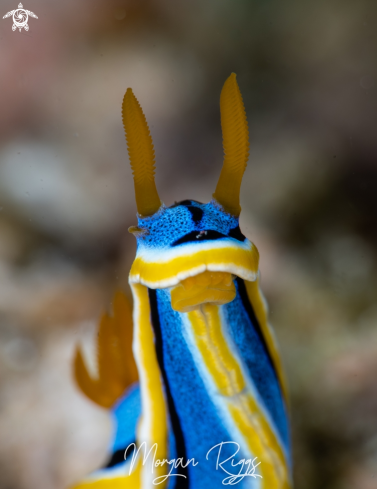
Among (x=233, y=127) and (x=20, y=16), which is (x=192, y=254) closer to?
(x=233, y=127)

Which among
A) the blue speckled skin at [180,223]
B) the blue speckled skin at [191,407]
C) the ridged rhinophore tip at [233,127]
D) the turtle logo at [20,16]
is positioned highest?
the turtle logo at [20,16]

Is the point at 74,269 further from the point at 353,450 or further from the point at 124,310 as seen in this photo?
the point at 353,450

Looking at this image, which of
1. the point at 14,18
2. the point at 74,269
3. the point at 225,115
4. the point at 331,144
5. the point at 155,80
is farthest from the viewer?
the point at 74,269

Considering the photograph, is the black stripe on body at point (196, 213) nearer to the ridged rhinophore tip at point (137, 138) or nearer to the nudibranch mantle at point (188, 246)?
the nudibranch mantle at point (188, 246)

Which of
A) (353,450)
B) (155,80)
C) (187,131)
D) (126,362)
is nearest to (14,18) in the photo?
(155,80)

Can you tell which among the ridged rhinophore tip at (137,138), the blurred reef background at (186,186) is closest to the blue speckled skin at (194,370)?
the ridged rhinophore tip at (137,138)

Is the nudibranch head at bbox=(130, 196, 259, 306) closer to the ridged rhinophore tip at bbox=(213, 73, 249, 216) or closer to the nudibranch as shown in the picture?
the nudibranch
